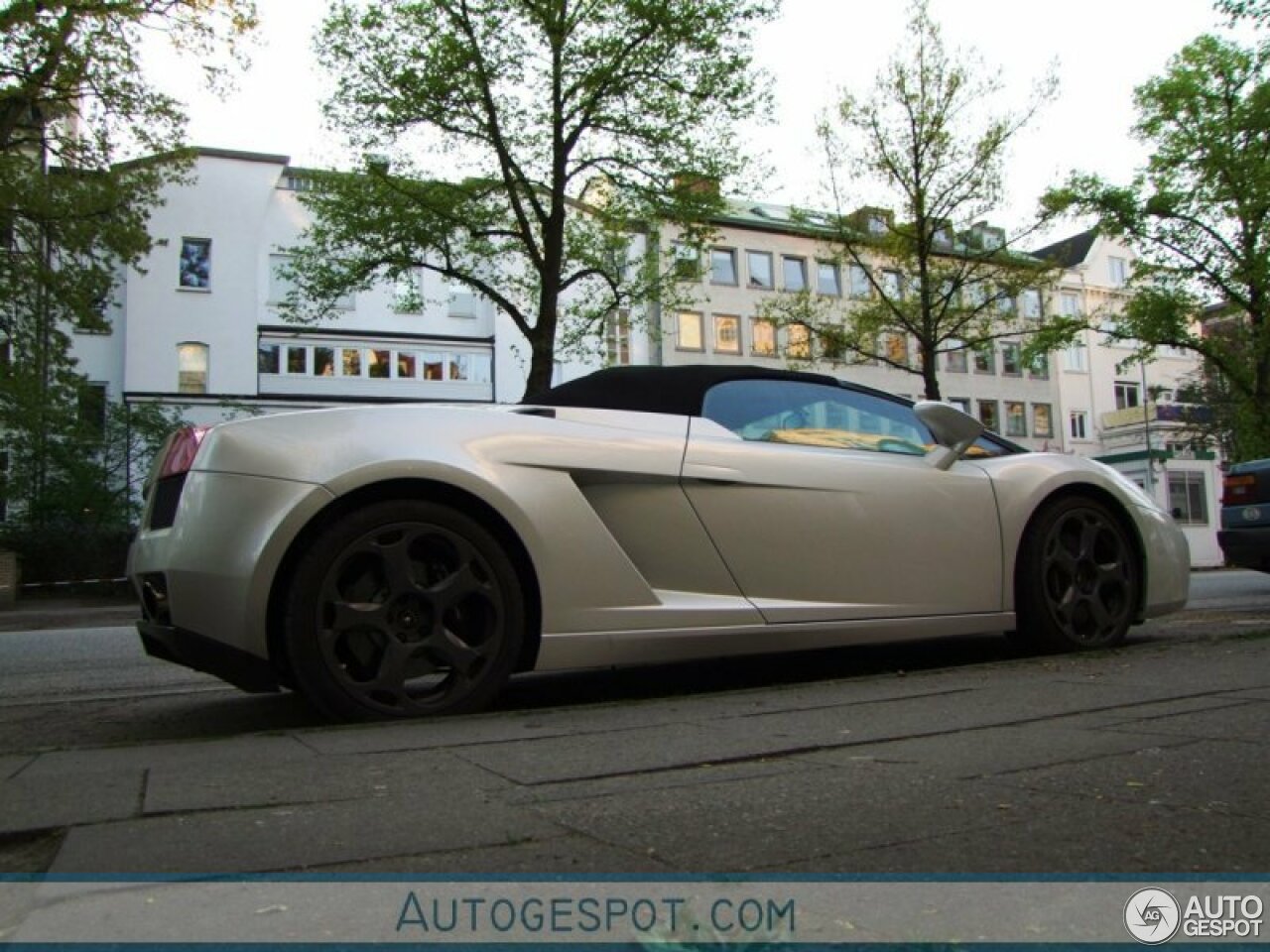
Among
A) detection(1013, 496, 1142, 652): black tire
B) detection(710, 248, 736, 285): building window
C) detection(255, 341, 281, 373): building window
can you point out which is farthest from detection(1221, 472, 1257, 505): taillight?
detection(710, 248, 736, 285): building window

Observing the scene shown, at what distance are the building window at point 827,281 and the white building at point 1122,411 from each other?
1037 centimetres

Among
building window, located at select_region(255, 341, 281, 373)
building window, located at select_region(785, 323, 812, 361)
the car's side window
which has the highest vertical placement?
building window, located at select_region(255, 341, 281, 373)

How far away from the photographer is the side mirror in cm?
457

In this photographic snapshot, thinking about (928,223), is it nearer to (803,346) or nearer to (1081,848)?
(803,346)

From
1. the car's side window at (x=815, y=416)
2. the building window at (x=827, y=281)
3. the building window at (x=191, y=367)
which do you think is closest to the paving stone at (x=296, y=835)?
the car's side window at (x=815, y=416)

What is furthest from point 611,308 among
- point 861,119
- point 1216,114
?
point 1216,114

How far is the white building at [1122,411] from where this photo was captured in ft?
163

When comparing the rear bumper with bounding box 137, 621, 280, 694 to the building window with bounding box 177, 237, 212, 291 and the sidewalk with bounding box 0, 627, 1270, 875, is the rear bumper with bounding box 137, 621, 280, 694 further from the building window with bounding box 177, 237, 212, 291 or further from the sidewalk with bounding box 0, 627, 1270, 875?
the building window with bounding box 177, 237, 212, 291

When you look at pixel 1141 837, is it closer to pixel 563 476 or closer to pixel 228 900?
pixel 228 900

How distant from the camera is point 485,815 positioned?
7.14 feet

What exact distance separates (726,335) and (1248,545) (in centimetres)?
4283

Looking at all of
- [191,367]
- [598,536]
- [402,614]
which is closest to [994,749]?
[598,536]

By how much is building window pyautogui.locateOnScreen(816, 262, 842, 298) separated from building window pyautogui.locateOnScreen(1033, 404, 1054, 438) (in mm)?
13946

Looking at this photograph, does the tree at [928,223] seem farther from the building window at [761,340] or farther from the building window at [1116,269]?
the building window at [1116,269]
